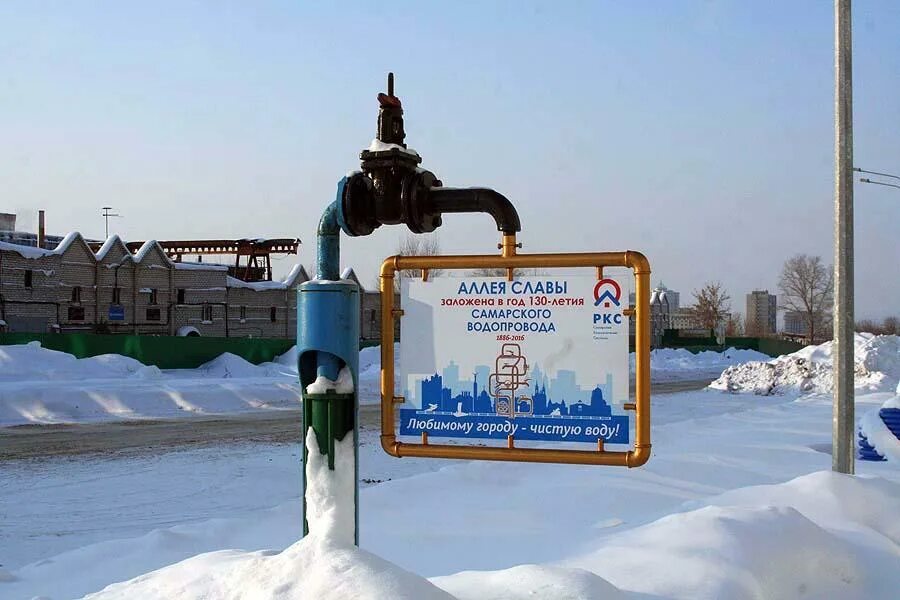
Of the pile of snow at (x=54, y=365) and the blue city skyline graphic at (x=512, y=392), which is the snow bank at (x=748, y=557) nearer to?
the blue city skyline graphic at (x=512, y=392)

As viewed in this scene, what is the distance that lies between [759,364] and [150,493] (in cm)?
2978

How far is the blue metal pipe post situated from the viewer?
4.86 meters

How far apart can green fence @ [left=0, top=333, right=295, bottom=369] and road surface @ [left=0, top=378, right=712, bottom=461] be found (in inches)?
445

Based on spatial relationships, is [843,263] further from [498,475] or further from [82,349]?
[82,349]

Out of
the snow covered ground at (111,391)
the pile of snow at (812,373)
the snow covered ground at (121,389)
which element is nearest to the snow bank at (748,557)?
the snow covered ground at (121,389)

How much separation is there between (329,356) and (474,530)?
365cm

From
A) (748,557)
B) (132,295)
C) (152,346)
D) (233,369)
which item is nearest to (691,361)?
(233,369)

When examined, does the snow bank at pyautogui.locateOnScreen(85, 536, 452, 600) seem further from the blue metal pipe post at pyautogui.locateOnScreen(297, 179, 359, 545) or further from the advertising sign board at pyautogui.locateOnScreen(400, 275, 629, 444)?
the advertising sign board at pyautogui.locateOnScreen(400, 275, 629, 444)

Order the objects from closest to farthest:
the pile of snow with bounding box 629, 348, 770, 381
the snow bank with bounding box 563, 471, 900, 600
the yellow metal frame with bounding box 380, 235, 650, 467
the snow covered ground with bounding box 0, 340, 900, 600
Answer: the snow covered ground with bounding box 0, 340, 900, 600, the yellow metal frame with bounding box 380, 235, 650, 467, the snow bank with bounding box 563, 471, 900, 600, the pile of snow with bounding box 629, 348, 770, 381

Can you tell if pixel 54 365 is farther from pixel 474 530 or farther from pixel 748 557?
pixel 748 557

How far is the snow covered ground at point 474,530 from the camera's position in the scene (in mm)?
4586

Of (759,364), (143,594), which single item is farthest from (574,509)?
(759,364)

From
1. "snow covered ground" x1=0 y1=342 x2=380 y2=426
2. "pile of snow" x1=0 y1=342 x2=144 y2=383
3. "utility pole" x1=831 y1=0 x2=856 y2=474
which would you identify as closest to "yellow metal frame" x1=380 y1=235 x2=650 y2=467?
"utility pole" x1=831 y1=0 x2=856 y2=474

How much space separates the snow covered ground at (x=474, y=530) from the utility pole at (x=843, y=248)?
1.33m
